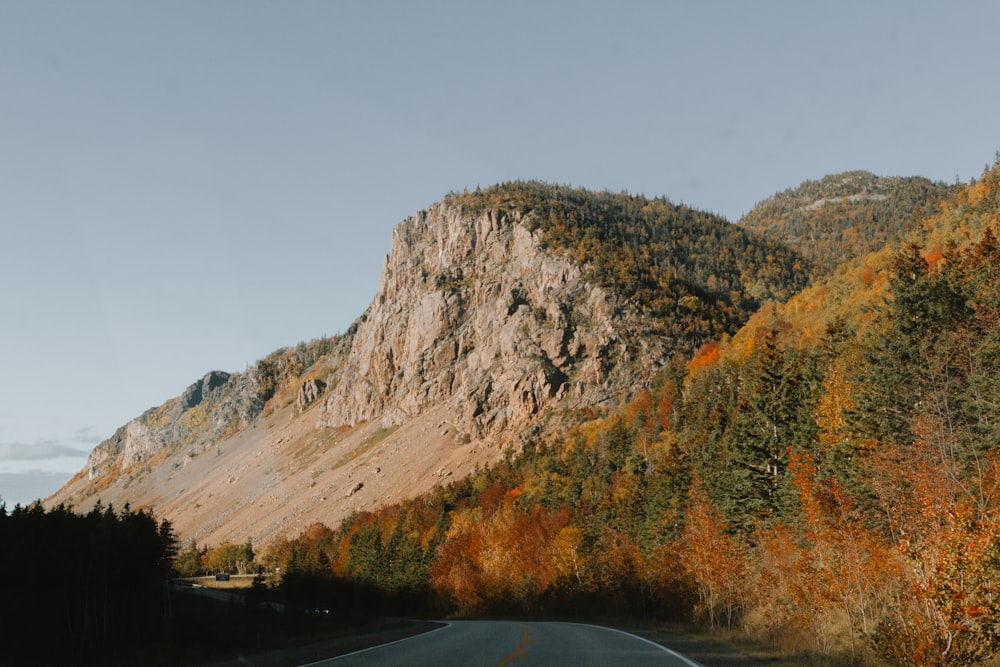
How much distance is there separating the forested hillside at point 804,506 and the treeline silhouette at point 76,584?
1421 inches

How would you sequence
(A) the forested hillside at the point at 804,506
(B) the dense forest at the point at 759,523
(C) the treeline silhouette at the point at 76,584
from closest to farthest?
(A) the forested hillside at the point at 804,506, (B) the dense forest at the point at 759,523, (C) the treeline silhouette at the point at 76,584

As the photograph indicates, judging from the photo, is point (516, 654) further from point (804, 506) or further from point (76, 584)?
point (76, 584)

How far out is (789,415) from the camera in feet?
160

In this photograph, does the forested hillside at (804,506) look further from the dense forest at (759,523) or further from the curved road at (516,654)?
the curved road at (516,654)

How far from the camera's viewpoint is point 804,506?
25531 millimetres

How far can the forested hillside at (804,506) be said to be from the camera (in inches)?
620

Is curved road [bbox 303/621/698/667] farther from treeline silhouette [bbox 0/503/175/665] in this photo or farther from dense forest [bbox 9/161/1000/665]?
treeline silhouette [bbox 0/503/175/665]

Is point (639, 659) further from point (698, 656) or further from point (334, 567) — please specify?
point (334, 567)

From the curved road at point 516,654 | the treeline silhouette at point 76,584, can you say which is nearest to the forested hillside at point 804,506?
the curved road at point 516,654

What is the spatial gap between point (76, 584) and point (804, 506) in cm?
6541

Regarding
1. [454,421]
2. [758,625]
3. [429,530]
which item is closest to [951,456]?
[758,625]

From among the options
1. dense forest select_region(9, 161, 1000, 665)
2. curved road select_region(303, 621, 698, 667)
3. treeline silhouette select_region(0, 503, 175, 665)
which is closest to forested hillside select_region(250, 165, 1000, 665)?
dense forest select_region(9, 161, 1000, 665)

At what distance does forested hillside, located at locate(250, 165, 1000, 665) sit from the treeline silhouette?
118 feet

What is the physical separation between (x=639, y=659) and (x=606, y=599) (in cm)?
5202
